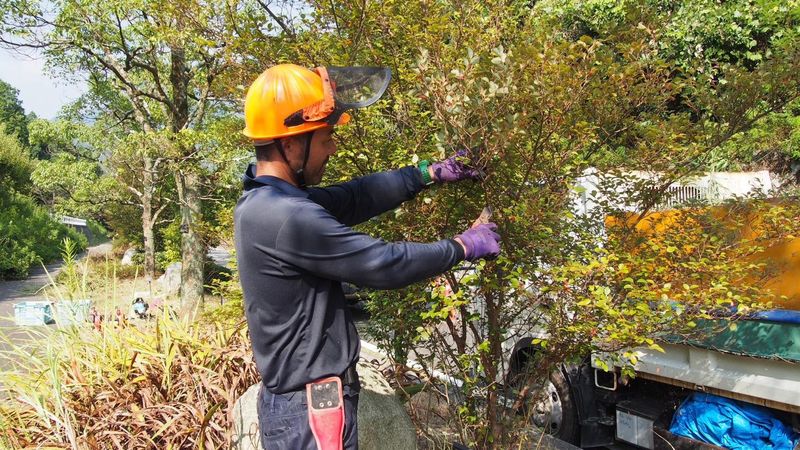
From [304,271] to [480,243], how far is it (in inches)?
26.4

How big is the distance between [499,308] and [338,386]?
1.03 metres

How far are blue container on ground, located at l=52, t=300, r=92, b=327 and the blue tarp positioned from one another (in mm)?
4468

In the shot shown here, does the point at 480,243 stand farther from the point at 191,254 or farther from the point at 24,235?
the point at 24,235

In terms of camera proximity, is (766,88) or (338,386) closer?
(338,386)

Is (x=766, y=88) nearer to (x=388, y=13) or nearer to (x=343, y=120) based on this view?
(x=388, y=13)

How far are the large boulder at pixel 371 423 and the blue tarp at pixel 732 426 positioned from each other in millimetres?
2116

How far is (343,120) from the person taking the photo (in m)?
2.24

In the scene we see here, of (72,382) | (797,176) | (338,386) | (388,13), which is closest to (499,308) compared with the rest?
(338,386)

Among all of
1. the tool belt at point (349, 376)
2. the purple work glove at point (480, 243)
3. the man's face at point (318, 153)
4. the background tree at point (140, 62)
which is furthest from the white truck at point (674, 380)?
the background tree at point (140, 62)

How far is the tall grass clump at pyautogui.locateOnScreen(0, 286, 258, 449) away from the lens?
3182 millimetres

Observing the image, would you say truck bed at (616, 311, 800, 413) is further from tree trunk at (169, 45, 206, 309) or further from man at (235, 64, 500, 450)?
tree trunk at (169, 45, 206, 309)

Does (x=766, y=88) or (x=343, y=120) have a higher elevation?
(x=766, y=88)

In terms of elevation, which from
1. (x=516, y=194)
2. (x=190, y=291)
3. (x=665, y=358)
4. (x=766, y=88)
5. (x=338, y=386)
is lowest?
(x=190, y=291)

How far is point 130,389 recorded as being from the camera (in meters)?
3.45
